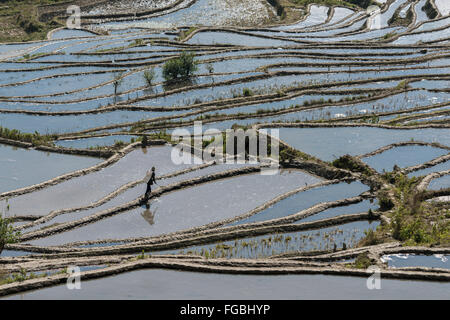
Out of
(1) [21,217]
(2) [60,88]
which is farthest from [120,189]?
(2) [60,88]

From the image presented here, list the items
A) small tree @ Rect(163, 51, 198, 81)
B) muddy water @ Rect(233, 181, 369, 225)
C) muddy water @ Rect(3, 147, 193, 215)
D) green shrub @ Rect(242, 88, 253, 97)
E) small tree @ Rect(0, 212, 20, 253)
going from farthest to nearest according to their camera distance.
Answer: small tree @ Rect(163, 51, 198, 81) → green shrub @ Rect(242, 88, 253, 97) → muddy water @ Rect(3, 147, 193, 215) → muddy water @ Rect(233, 181, 369, 225) → small tree @ Rect(0, 212, 20, 253)

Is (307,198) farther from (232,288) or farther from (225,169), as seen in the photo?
(232,288)

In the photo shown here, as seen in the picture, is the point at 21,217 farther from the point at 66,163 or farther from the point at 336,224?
the point at 336,224

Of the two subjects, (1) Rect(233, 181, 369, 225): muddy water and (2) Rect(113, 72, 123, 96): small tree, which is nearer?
(1) Rect(233, 181, 369, 225): muddy water

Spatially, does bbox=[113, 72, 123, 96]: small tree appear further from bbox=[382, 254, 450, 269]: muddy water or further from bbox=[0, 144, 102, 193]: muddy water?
bbox=[382, 254, 450, 269]: muddy water

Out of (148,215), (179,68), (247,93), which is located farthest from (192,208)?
(179,68)

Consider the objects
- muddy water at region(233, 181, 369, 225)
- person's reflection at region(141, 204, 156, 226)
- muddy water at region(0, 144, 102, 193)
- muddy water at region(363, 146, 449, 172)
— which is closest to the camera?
person's reflection at region(141, 204, 156, 226)

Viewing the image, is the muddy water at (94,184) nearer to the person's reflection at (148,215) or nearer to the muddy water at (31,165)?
the muddy water at (31,165)

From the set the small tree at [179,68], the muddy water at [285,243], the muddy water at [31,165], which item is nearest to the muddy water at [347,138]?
the muddy water at [285,243]

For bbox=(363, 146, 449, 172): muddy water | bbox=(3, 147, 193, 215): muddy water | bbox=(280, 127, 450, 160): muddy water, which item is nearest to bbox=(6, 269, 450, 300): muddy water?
→ bbox=(3, 147, 193, 215): muddy water

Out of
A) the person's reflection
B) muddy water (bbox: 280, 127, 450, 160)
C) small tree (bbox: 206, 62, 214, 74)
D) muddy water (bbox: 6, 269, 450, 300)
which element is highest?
small tree (bbox: 206, 62, 214, 74)

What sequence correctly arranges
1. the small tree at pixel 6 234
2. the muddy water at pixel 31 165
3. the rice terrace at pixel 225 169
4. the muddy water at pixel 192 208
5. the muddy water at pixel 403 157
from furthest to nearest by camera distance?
the muddy water at pixel 403 157 → the muddy water at pixel 31 165 → the muddy water at pixel 192 208 → the small tree at pixel 6 234 → the rice terrace at pixel 225 169
